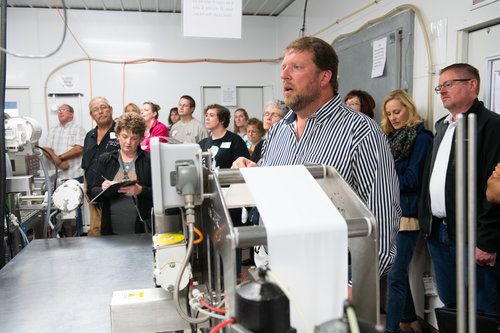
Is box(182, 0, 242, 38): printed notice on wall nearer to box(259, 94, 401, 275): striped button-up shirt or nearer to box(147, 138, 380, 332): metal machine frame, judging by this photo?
box(259, 94, 401, 275): striped button-up shirt

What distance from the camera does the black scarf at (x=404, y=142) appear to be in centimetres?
226

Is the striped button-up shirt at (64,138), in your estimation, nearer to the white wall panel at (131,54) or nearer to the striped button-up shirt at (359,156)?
the white wall panel at (131,54)

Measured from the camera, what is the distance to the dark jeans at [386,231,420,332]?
7.45 feet

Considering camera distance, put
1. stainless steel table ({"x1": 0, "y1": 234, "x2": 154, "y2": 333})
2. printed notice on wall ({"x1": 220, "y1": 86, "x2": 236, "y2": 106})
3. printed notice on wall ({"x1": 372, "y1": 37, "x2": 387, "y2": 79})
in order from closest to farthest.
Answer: stainless steel table ({"x1": 0, "y1": 234, "x2": 154, "y2": 333}) → printed notice on wall ({"x1": 372, "y1": 37, "x2": 387, "y2": 79}) → printed notice on wall ({"x1": 220, "y1": 86, "x2": 236, "y2": 106})

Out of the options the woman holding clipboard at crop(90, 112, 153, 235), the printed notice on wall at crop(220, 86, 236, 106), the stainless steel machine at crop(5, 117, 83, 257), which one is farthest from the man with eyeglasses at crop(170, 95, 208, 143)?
the stainless steel machine at crop(5, 117, 83, 257)

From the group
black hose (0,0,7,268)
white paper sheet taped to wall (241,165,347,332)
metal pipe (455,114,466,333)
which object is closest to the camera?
metal pipe (455,114,466,333)

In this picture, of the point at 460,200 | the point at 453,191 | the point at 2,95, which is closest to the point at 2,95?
the point at 2,95

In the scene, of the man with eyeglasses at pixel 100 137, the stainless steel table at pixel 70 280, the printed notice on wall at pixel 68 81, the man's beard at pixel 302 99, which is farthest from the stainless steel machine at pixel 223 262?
the printed notice on wall at pixel 68 81

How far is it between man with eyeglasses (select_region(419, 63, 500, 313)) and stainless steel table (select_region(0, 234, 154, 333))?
1427 millimetres

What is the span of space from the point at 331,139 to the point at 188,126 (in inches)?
138

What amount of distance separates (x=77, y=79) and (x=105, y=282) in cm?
460

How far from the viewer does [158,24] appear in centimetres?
546

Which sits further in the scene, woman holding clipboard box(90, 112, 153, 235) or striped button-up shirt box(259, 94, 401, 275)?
woman holding clipboard box(90, 112, 153, 235)

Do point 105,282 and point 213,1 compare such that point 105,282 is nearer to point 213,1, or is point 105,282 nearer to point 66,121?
point 213,1
